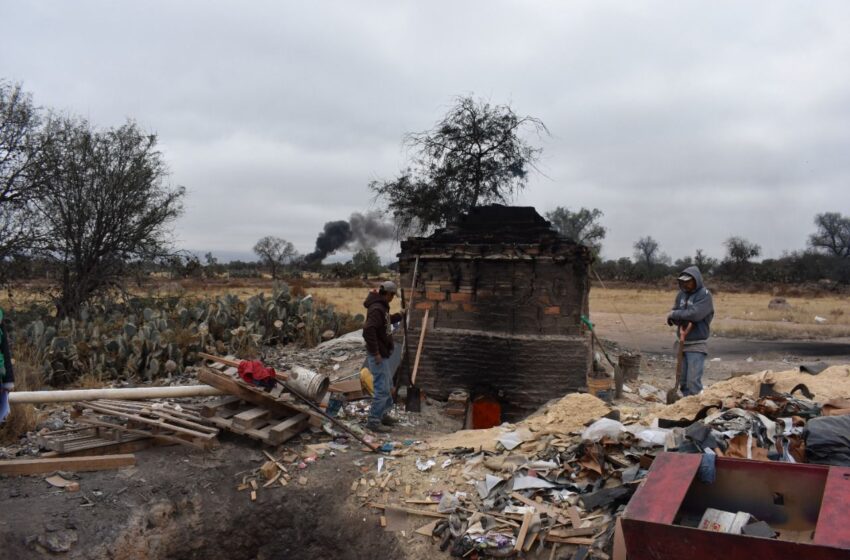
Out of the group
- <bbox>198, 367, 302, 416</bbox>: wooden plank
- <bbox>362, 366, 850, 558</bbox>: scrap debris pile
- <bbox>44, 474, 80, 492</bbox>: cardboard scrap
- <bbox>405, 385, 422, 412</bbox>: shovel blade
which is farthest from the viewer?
<bbox>405, 385, 422, 412</bbox>: shovel blade

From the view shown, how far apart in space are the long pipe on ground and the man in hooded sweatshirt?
17.7ft

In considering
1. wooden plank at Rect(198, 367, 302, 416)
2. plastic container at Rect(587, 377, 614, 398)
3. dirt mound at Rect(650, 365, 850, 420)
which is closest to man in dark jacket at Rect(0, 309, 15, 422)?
wooden plank at Rect(198, 367, 302, 416)

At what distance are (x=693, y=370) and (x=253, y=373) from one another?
525 centimetres

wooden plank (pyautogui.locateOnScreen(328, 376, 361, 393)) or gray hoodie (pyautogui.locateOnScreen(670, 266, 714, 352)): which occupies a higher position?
gray hoodie (pyautogui.locateOnScreen(670, 266, 714, 352))

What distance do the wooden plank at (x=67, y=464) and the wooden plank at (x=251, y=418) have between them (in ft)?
3.15

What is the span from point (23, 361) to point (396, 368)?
5.12 m

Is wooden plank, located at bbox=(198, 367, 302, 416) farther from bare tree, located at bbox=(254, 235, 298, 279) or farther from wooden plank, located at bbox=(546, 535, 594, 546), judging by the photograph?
bare tree, located at bbox=(254, 235, 298, 279)

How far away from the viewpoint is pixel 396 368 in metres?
8.45

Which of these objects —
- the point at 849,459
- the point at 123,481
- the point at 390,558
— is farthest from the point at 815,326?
the point at 123,481

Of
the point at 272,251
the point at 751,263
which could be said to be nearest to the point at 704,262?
the point at 751,263

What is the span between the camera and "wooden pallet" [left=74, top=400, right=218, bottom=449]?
18.8 feet

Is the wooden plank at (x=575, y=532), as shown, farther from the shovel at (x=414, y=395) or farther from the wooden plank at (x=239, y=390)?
the shovel at (x=414, y=395)

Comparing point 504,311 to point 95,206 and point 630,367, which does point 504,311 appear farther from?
point 95,206

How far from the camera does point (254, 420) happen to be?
19.8ft
